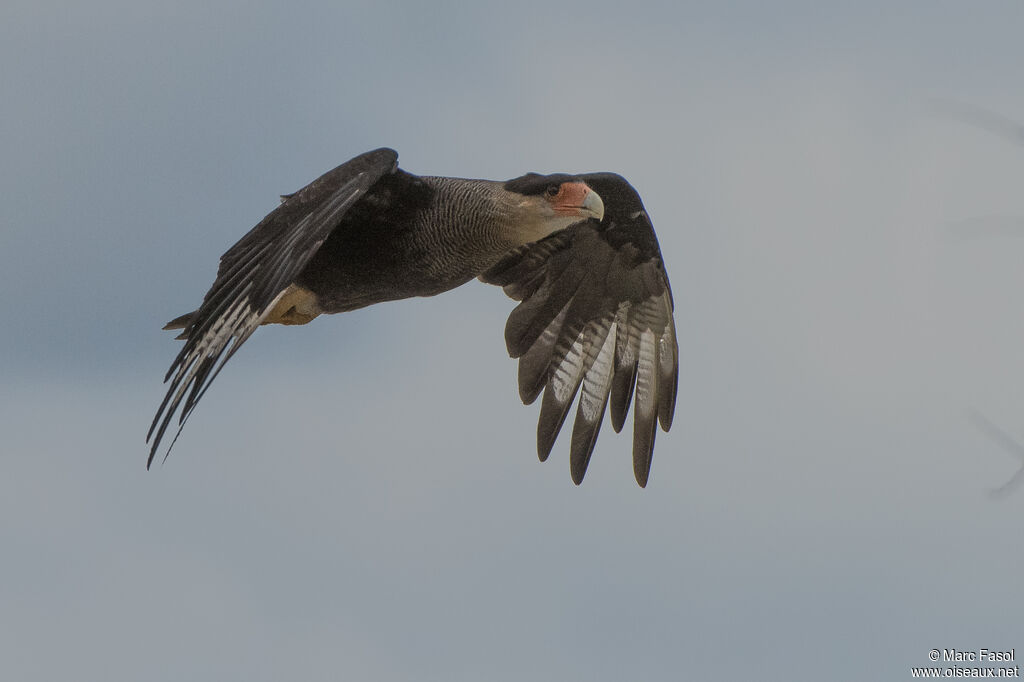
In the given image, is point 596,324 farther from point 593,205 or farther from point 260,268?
point 260,268

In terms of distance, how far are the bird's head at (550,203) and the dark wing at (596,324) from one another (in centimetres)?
86

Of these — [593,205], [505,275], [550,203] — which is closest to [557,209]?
[550,203]

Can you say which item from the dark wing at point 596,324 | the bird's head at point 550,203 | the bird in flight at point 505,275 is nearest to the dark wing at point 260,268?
the bird in flight at point 505,275

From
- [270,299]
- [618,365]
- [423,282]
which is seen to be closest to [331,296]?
[423,282]

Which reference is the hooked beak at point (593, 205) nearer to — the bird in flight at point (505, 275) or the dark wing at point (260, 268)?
the bird in flight at point (505, 275)

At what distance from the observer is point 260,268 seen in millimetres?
6500

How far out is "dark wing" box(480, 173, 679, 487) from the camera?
8.47 metres

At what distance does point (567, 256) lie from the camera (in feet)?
28.6

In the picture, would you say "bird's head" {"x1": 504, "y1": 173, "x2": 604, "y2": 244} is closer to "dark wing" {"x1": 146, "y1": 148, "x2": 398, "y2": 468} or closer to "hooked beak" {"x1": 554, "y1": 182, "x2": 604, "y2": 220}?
"hooked beak" {"x1": 554, "y1": 182, "x2": 604, "y2": 220}

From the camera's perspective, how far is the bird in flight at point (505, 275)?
6.43m

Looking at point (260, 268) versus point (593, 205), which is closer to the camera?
point (260, 268)

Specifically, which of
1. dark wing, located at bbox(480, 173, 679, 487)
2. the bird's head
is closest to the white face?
the bird's head

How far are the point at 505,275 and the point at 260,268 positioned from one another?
249 centimetres

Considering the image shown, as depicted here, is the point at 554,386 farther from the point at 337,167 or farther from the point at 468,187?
the point at 337,167
